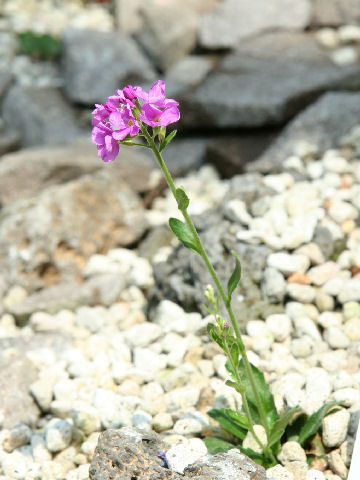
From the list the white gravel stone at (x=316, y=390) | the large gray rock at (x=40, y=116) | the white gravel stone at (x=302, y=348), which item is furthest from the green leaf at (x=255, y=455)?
the large gray rock at (x=40, y=116)

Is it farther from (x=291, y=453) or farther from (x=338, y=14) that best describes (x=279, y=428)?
(x=338, y=14)

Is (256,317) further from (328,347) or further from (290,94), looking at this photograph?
(290,94)

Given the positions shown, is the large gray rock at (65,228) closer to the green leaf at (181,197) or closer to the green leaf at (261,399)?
the green leaf at (261,399)

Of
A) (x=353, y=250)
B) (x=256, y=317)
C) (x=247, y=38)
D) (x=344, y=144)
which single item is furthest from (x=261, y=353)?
(x=247, y=38)

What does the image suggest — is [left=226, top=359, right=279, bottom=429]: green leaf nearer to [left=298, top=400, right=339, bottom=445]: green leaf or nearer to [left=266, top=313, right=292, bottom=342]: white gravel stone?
[left=298, top=400, right=339, bottom=445]: green leaf

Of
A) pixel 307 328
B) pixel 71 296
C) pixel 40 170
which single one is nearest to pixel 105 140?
pixel 307 328

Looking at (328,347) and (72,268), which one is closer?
(328,347)

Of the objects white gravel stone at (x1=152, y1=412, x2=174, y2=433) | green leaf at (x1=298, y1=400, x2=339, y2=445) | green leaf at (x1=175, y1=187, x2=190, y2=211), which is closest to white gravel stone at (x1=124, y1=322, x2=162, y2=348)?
white gravel stone at (x1=152, y1=412, x2=174, y2=433)
